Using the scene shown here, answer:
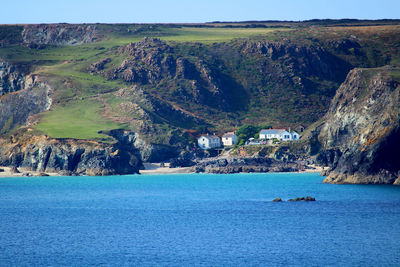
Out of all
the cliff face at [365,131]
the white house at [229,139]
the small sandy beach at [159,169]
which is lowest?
the small sandy beach at [159,169]

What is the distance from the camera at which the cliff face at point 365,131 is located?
97125 mm

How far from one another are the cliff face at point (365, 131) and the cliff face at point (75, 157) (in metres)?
43.4

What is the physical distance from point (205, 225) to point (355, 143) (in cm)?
4312

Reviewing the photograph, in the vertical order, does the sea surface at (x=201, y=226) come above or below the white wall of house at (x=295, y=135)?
above

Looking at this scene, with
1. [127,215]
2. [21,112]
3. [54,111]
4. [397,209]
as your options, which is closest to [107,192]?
[127,215]

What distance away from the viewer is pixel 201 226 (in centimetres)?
6581

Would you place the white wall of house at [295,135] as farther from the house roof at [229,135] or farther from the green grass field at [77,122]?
the green grass field at [77,122]

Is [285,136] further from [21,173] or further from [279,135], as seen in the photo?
[21,173]

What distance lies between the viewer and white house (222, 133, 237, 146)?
176 m

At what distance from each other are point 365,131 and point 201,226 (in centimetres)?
4452

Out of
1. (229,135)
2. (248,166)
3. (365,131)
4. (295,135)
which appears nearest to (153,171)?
(248,166)

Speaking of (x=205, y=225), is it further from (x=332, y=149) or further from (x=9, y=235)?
(x=332, y=149)

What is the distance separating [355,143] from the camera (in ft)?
333

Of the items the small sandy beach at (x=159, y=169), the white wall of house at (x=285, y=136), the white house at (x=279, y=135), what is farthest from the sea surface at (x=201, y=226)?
the white house at (x=279, y=135)
